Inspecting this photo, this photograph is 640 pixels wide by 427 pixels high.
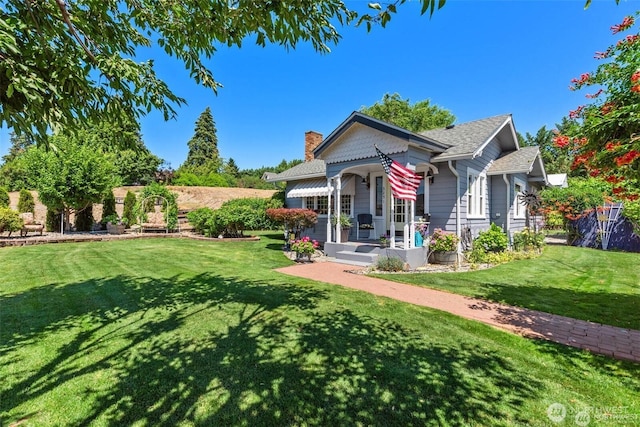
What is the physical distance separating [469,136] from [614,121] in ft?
30.7

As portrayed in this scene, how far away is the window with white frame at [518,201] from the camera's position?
15398 mm

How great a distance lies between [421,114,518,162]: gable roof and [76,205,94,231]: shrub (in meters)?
24.1

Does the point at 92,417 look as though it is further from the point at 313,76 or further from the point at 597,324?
the point at 313,76

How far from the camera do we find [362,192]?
48.2 feet

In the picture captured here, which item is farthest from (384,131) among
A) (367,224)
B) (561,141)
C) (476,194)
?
(561,141)

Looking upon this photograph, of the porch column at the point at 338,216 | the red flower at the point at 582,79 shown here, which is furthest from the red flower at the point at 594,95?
the porch column at the point at 338,216

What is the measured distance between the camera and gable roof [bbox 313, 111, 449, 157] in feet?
34.7

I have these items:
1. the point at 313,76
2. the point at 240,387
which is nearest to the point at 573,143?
the point at 240,387

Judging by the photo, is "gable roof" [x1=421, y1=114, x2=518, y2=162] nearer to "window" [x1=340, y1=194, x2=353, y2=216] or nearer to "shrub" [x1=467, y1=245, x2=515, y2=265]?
"shrub" [x1=467, y1=245, x2=515, y2=265]

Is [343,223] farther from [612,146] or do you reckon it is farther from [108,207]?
[108,207]

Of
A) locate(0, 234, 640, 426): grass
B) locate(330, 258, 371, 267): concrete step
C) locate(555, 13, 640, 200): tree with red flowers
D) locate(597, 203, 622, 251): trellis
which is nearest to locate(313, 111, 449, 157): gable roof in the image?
locate(330, 258, 371, 267): concrete step

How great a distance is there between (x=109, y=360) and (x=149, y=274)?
553 cm

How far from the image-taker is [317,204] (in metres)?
17.1

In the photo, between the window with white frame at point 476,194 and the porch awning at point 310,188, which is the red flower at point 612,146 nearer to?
the window with white frame at point 476,194
